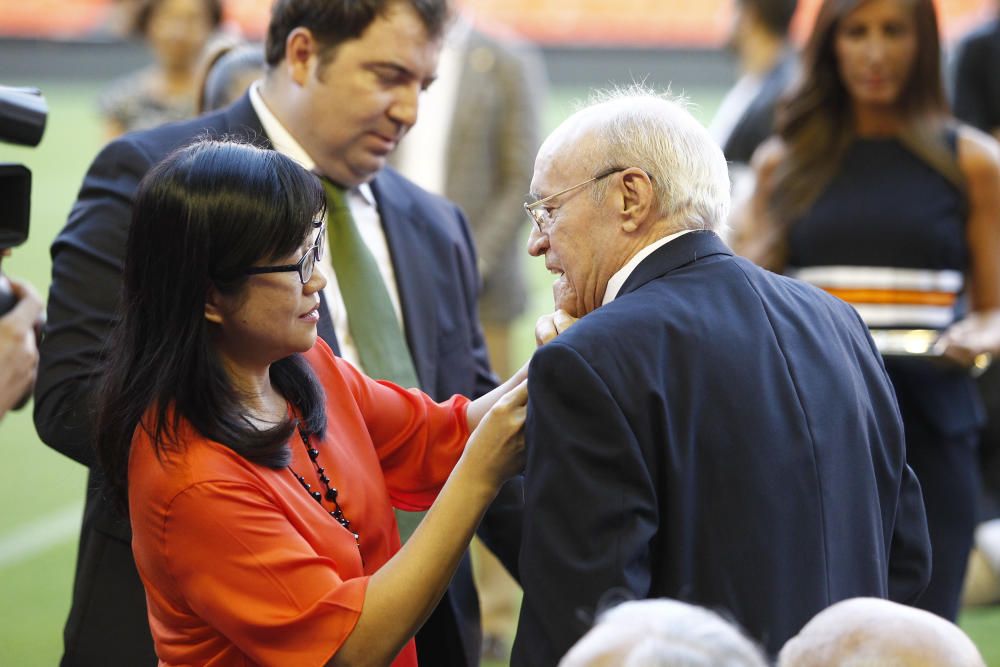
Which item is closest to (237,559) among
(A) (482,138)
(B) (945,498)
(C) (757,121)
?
(B) (945,498)

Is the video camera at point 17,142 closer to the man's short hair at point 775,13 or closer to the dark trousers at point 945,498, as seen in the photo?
the dark trousers at point 945,498

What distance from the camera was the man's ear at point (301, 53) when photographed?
268 cm

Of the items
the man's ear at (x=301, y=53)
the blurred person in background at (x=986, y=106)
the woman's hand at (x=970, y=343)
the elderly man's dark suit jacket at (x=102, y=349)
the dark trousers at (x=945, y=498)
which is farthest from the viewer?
the blurred person in background at (x=986, y=106)

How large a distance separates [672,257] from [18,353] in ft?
4.23

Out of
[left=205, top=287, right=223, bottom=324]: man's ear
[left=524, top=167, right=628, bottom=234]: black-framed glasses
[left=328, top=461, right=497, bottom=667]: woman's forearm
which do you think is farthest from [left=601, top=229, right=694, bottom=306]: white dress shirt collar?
[left=205, top=287, right=223, bottom=324]: man's ear

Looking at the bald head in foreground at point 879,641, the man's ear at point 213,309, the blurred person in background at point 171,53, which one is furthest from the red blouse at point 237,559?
the blurred person in background at point 171,53

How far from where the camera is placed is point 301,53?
2695 mm

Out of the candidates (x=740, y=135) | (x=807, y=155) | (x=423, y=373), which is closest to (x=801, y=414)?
(x=423, y=373)

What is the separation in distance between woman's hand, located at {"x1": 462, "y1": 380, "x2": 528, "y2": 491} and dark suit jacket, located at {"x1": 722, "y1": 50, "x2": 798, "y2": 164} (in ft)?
11.2

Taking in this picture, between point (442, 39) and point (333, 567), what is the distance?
1.21 metres

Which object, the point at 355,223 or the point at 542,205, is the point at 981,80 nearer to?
the point at 355,223

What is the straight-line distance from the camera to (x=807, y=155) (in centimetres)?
368

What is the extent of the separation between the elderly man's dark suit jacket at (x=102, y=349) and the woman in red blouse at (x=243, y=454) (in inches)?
12.6

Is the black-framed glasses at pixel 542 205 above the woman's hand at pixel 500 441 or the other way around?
above
